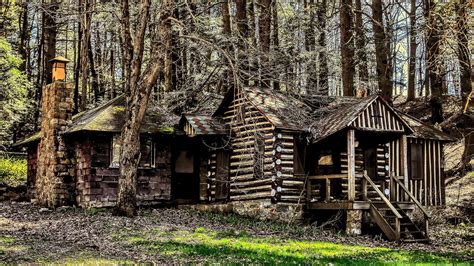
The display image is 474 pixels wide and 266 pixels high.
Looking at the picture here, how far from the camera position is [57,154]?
26516 millimetres

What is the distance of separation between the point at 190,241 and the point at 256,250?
233 centimetres

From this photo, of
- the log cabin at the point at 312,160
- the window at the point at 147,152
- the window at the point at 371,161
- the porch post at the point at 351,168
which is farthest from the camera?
the window at the point at 147,152

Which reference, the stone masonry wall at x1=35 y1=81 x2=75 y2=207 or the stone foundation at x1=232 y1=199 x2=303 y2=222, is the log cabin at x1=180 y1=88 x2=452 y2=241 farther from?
the stone masonry wall at x1=35 y1=81 x2=75 y2=207

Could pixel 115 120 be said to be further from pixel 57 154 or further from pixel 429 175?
pixel 429 175

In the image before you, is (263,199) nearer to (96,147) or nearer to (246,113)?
(246,113)

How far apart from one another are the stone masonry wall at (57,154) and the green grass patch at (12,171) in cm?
714

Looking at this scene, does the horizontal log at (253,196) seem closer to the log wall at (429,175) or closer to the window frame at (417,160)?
the log wall at (429,175)

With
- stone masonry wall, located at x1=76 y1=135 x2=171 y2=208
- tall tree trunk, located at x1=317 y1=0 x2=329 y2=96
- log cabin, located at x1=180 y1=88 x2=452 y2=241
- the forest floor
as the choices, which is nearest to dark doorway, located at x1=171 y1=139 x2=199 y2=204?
stone masonry wall, located at x1=76 y1=135 x2=171 y2=208

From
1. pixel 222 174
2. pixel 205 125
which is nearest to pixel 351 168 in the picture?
pixel 222 174

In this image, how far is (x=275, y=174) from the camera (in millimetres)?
23391

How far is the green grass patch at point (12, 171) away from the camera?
3429cm

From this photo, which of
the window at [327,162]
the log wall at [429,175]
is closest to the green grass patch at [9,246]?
the window at [327,162]

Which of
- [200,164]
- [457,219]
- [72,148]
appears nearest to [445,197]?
Answer: [457,219]

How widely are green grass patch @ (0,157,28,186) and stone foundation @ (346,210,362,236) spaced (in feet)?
64.8
